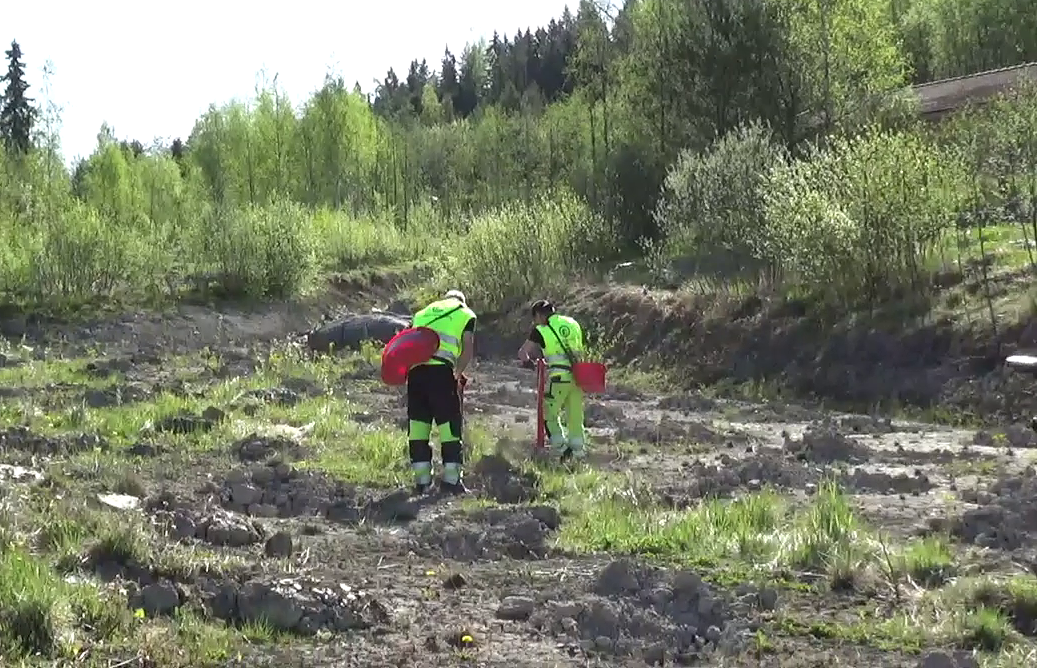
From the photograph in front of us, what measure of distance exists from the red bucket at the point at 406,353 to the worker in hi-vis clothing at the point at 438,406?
12 centimetres

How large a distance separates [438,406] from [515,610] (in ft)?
13.9

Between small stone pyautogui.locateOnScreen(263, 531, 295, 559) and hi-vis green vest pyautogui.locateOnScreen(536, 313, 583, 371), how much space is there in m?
5.11

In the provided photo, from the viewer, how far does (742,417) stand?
17.6m

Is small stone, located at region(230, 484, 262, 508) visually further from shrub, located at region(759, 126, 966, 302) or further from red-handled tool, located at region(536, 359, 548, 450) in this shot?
shrub, located at region(759, 126, 966, 302)

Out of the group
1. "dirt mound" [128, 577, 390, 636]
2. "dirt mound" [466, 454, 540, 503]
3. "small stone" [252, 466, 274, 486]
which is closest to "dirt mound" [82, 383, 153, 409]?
"small stone" [252, 466, 274, 486]

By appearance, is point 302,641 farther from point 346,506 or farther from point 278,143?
point 278,143

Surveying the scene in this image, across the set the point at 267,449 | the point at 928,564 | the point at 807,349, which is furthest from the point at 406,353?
the point at 807,349

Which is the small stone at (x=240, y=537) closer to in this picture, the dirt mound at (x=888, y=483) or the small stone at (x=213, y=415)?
the dirt mound at (x=888, y=483)

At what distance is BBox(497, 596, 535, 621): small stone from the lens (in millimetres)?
7184

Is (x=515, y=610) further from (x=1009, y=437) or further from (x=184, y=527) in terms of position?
(x=1009, y=437)

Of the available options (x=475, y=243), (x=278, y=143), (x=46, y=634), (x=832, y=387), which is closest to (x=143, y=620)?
(x=46, y=634)

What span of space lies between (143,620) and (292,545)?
2244 mm

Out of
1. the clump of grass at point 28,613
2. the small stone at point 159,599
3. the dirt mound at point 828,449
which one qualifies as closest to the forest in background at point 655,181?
the dirt mound at point 828,449

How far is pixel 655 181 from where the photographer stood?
104ft
